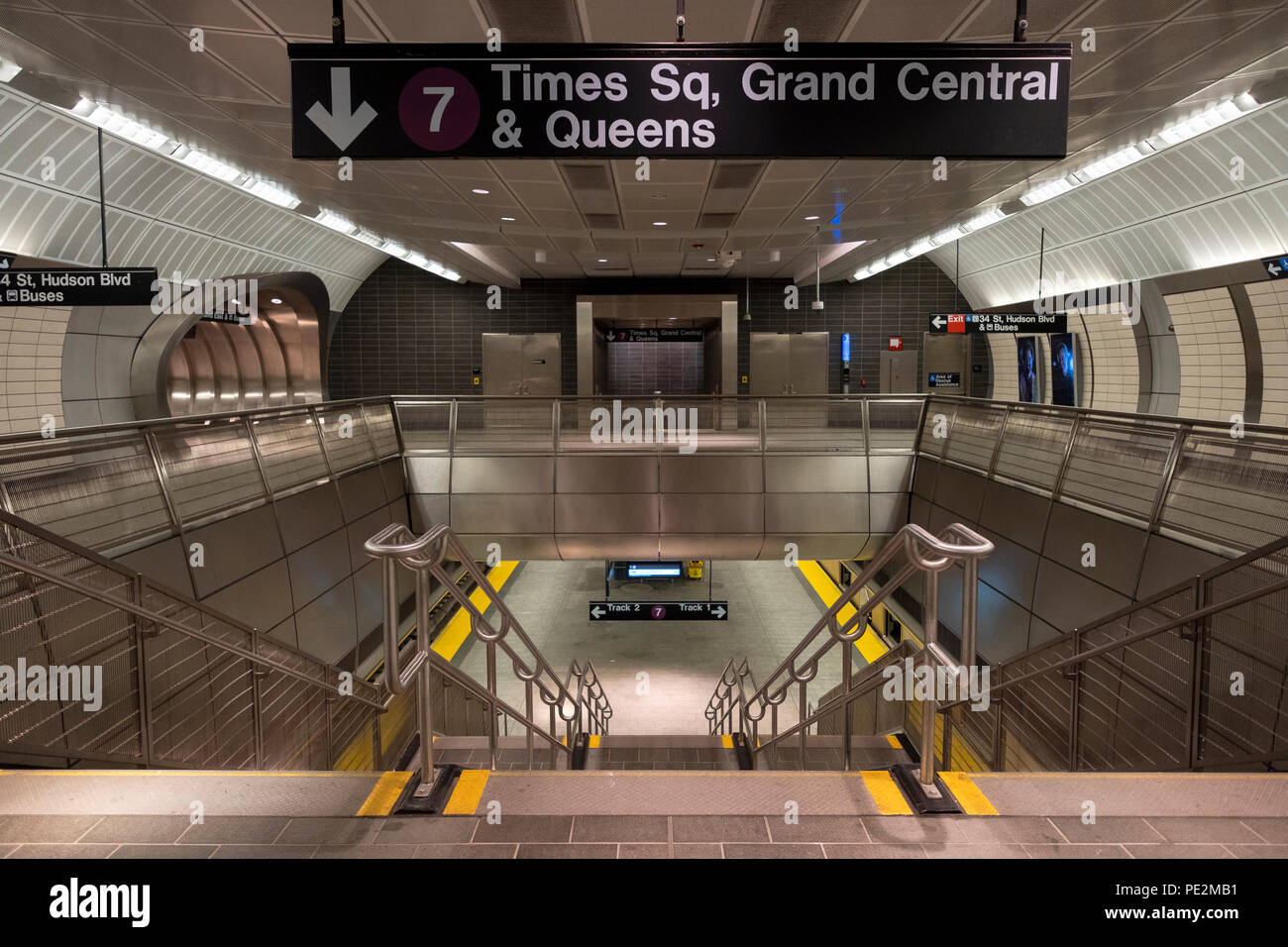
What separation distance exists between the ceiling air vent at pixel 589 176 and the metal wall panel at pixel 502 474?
3696 millimetres

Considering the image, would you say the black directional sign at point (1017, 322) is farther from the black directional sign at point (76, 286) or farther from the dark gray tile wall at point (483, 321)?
the black directional sign at point (76, 286)

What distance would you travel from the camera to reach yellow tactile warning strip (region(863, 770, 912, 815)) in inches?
92.1

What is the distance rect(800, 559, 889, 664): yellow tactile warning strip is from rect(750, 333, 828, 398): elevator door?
16.2 ft

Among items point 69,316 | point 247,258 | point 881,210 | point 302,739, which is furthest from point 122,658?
point 247,258

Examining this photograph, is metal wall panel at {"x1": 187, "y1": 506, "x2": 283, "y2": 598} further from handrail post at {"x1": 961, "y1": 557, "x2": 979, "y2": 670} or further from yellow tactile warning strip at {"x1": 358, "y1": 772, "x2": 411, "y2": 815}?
handrail post at {"x1": 961, "y1": 557, "x2": 979, "y2": 670}

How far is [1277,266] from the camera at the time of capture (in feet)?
→ 24.4

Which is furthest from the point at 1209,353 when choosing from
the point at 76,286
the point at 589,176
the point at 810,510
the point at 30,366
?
the point at 30,366

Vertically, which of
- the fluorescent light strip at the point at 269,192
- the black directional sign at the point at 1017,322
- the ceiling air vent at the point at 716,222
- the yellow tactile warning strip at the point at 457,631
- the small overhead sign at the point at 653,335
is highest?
the fluorescent light strip at the point at 269,192

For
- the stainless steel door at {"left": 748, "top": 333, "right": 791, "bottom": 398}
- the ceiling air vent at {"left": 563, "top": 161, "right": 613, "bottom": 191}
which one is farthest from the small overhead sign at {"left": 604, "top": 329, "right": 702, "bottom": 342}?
the ceiling air vent at {"left": 563, "top": 161, "right": 613, "bottom": 191}

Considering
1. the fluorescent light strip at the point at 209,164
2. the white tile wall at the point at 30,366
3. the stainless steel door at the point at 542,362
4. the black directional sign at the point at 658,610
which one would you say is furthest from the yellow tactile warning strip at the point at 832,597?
the white tile wall at the point at 30,366

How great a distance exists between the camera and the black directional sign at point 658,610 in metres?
11.2

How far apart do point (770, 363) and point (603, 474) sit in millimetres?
10191

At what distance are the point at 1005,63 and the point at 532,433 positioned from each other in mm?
8070

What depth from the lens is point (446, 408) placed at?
10227mm
